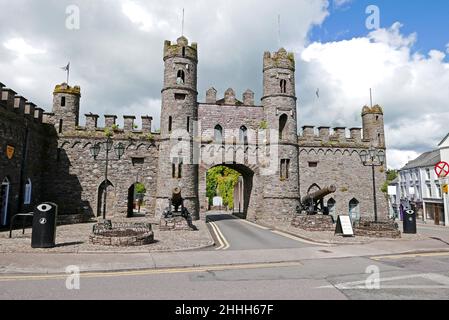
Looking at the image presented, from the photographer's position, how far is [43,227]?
10.2m

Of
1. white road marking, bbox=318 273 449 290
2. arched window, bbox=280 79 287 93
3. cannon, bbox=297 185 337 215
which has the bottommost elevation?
white road marking, bbox=318 273 449 290

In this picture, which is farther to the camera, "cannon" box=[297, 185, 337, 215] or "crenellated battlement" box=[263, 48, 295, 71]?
"crenellated battlement" box=[263, 48, 295, 71]

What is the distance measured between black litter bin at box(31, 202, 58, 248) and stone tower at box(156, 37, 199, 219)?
40.4ft

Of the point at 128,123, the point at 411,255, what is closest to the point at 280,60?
the point at 128,123

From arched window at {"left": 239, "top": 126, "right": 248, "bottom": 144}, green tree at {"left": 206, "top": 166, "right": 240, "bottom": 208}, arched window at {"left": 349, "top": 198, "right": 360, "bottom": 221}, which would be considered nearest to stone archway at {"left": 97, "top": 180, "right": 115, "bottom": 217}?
arched window at {"left": 239, "top": 126, "right": 248, "bottom": 144}

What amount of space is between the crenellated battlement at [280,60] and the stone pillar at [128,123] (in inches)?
493

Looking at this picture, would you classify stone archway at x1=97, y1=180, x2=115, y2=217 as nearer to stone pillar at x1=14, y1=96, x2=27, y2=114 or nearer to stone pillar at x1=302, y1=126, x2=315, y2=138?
stone pillar at x1=14, y1=96, x2=27, y2=114

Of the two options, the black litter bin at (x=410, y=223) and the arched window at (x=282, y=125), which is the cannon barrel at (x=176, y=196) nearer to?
the arched window at (x=282, y=125)

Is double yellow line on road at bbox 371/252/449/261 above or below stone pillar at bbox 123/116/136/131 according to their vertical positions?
below

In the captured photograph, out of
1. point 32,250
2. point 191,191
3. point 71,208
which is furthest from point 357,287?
point 71,208

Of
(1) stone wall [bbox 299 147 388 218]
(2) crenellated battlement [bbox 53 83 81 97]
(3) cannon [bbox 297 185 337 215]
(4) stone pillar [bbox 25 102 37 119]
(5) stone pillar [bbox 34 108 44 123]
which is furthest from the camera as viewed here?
(1) stone wall [bbox 299 147 388 218]

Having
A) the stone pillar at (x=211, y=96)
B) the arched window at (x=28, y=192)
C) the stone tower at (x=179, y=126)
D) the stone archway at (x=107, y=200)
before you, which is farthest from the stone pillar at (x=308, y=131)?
the arched window at (x=28, y=192)

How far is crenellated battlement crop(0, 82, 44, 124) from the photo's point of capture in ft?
56.0
